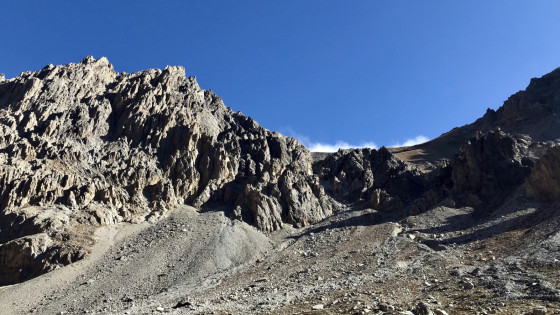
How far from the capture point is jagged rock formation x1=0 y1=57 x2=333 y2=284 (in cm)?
6475

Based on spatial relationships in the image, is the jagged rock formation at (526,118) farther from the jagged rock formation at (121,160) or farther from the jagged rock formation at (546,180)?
the jagged rock formation at (121,160)

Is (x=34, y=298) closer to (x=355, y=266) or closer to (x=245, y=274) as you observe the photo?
(x=245, y=274)

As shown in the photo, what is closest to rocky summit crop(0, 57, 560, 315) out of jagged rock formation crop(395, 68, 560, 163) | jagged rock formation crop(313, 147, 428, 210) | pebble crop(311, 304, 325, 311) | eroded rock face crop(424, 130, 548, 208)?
pebble crop(311, 304, 325, 311)

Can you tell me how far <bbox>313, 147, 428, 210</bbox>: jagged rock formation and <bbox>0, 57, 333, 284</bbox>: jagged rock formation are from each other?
23.5ft

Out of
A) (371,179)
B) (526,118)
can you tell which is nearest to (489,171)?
(371,179)

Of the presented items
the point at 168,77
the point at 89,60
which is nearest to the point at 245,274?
the point at 168,77

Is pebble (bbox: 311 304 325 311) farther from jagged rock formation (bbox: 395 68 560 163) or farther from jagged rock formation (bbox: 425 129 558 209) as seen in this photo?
jagged rock formation (bbox: 395 68 560 163)

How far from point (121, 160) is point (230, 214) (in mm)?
27464

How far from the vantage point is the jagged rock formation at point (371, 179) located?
82.9 meters

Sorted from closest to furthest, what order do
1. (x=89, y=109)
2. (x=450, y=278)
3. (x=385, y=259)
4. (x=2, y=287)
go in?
(x=450, y=278) < (x=385, y=259) < (x=2, y=287) < (x=89, y=109)

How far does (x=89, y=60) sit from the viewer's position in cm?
11131

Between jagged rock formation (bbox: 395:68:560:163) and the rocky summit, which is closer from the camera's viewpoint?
the rocky summit

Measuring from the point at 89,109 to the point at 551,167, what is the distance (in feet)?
304

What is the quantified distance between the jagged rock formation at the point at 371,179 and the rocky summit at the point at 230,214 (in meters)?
0.43
